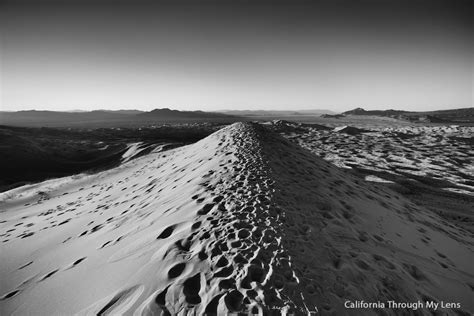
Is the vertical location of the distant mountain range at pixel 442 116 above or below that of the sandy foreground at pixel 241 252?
above

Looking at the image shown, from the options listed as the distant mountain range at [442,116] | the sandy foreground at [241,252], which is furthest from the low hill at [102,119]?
the sandy foreground at [241,252]

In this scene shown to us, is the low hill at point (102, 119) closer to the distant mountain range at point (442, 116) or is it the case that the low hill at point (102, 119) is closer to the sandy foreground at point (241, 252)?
the distant mountain range at point (442, 116)

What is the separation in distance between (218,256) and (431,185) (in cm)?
990

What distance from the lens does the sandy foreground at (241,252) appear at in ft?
7.52

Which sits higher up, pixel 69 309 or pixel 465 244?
pixel 69 309

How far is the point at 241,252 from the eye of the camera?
8.55 feet

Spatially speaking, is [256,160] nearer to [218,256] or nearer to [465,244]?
[218,256]

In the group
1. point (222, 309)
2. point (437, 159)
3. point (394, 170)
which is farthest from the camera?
point (437, 159)

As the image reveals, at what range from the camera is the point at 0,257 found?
4602mm

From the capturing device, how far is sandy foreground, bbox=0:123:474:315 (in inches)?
90.3

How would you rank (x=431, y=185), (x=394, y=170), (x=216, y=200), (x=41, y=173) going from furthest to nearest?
(x=41, y=173) < (x=394, y=170) < (x=431, y=185) < (x=216, y=200)

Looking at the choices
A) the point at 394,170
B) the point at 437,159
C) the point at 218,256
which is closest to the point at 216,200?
the point at 218,256

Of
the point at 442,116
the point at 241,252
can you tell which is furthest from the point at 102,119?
the point at 442,116

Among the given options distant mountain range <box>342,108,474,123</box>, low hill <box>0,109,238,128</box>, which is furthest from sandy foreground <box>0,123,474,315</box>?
low hill <box>0,109,238,128</box>
